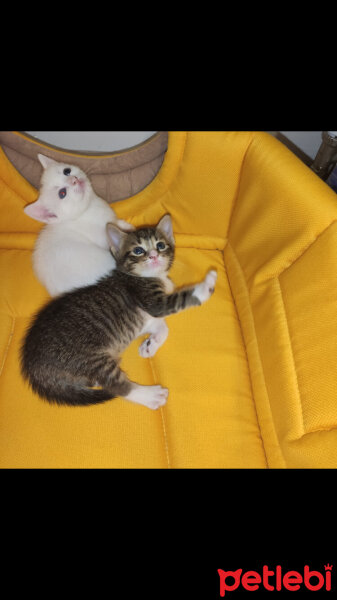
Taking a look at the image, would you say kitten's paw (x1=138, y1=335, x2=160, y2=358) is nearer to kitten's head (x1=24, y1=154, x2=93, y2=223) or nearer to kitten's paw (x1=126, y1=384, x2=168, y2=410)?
kitten's paw (x1=126, y1=384, x2=168, y2=410)

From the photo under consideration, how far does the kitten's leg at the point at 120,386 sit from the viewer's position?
1.28 metres

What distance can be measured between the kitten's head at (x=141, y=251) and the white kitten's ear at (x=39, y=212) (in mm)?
303

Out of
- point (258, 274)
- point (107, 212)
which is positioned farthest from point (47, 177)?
point (258, 274)

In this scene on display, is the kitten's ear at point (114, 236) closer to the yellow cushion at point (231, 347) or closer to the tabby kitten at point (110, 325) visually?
the tabby kitten at point (110, 325)

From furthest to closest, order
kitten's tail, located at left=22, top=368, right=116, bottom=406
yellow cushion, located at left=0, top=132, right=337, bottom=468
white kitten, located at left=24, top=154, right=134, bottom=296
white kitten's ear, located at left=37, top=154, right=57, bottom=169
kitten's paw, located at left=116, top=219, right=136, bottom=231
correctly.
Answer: kitten's paw, located at left=116, top=219, right=136, bottom=231 < white kitten's ear, located at left=37, top=154, right=57, bottom=169 < white kitten, located at left=24, top=154, right=134, bottom=296 < kitten's tail, located at left=22, top=368, right=116, bottom=406 < yellow cushion, located at left=0, top=132, right=337, bottom=468

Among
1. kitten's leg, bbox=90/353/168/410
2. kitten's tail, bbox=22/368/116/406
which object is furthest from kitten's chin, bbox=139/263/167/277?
kitten's tail, bbox=22/368/116/406

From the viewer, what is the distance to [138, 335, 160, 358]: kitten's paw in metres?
1.45

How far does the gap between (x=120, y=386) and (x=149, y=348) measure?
0.73ft

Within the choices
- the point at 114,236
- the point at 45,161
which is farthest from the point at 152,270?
the point at 45,161

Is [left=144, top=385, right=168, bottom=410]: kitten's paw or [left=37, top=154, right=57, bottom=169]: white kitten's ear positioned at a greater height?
[left=37, top=154, right=57, bottom=169]: white kitten's ear

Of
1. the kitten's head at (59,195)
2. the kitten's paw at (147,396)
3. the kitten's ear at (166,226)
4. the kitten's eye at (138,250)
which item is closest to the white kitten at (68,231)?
the kitten's head at (59,195)

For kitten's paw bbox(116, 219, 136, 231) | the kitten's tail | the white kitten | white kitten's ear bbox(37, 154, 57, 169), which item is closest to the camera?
the kitten's tail

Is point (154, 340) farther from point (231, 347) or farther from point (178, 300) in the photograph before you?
point (231, 347)
